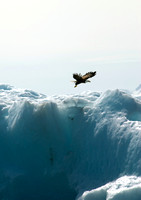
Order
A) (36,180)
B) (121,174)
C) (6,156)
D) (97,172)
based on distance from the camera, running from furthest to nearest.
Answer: (6,156), (36,180), (97,172), (121,174)

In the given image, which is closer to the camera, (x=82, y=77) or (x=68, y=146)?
(x=82, y=77)

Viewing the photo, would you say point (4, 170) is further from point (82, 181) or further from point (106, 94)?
point (106, 94)

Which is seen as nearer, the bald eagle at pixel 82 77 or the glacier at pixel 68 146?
the bald eagle at pixel 82 77

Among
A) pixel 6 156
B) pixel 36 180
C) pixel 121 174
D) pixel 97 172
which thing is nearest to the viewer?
pixel 121 174

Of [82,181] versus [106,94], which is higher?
[106,94]

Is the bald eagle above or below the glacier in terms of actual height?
above

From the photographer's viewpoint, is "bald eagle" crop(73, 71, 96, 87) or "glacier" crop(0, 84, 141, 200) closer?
"bald eagle" crop(73, 71, 96, 87)

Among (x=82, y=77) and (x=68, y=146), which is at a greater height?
(x=82, y=77)

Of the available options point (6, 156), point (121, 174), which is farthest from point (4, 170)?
point (121, 174)
